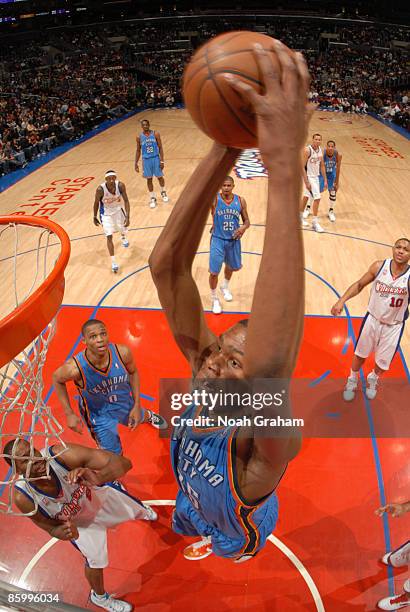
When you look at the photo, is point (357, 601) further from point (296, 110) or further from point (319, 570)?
point (296, 110)

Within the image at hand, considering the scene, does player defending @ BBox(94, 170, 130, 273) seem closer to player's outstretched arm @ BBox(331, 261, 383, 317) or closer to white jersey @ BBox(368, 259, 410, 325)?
player's outstretched arm @ BBox(331, 261, 383, 317)

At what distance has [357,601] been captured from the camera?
9.85ft

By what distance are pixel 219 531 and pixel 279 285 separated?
1.82m

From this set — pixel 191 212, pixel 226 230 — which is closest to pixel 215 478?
pixel 191 212

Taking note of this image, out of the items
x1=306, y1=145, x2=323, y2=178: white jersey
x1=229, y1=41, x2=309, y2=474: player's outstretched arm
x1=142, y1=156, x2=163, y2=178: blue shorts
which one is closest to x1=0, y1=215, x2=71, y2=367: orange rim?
x1=229, y1=41, x2=309, y2=474: player's outstretched arm

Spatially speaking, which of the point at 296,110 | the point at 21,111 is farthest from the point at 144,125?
the point at 21,111

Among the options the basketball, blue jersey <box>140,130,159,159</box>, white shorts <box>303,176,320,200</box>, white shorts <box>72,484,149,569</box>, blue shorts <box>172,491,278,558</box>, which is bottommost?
white shorts <box>72,484,149,569</box>

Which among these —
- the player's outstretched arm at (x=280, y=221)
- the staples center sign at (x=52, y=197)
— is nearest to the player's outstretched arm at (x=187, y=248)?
the player's outstretched arm at (x=280, y=221)

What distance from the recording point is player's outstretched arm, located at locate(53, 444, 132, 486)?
Answer: 2625 mm

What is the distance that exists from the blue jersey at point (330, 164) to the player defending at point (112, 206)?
4.04 metres

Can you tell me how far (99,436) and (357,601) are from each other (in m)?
2.22

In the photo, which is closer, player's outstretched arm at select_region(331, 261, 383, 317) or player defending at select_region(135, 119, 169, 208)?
player's outstretched arm at select_region(331, 261, 383, 317)

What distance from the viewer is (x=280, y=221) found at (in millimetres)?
890

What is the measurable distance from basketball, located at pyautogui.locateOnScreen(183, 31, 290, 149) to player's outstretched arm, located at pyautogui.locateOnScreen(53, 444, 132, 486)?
81.3 inches
